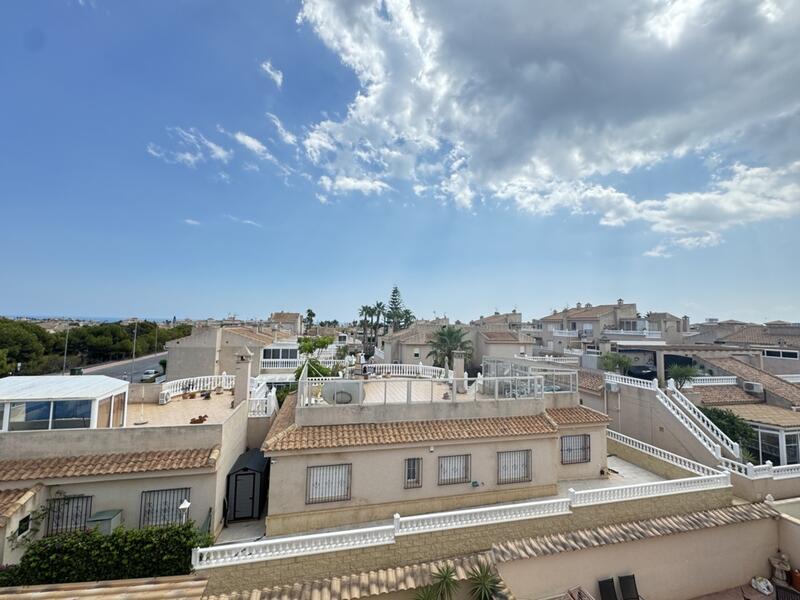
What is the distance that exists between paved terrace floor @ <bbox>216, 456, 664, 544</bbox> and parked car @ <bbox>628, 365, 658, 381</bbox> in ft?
26.1

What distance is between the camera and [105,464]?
32.4 ft

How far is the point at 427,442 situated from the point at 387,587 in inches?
162

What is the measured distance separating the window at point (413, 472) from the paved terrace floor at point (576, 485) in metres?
1.37

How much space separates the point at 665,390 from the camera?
60.0ft

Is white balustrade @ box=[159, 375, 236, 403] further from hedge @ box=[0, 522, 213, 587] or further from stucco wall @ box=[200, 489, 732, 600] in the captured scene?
stucco wall @ box=[200, 489, 732, 600]

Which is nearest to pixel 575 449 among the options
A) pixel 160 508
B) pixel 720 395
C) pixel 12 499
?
pixel 720 395

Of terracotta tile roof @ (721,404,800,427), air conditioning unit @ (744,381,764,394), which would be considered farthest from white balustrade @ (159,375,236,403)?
air conditioning unit @ (744,381,764,394)

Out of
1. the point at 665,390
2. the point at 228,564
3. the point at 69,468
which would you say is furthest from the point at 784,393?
the point at 69,468

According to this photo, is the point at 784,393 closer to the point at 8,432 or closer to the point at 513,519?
the point at 513,519

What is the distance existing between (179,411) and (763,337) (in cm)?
4592

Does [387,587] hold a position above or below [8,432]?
below

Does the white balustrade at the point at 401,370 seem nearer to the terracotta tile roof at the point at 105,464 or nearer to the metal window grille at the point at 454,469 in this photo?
the metal window grille at the point at 454,469

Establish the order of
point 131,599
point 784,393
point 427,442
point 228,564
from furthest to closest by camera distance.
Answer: point 784,393 < point 427,442 < point 228,564 < point 131,599

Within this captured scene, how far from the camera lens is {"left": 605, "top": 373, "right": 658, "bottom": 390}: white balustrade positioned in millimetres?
18266
